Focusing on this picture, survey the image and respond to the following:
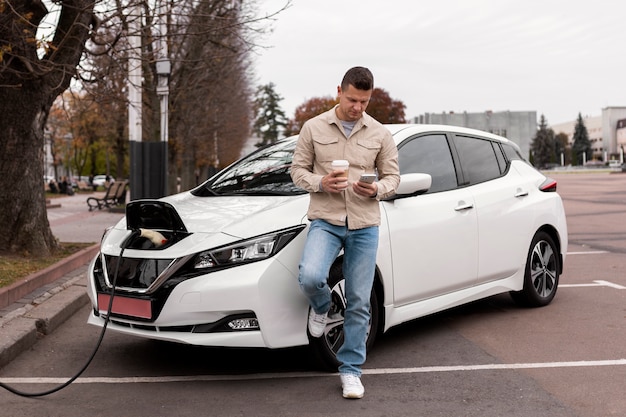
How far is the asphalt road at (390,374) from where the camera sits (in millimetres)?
4281

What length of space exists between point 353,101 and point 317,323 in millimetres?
1358

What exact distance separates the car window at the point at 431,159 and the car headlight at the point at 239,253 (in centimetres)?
145

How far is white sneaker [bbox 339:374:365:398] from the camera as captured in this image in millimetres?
4375

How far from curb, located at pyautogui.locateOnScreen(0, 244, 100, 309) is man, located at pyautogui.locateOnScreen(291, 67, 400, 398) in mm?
3574

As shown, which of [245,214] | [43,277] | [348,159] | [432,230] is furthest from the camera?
[43,277]

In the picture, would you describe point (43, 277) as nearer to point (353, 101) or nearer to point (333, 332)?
point (333, 332)

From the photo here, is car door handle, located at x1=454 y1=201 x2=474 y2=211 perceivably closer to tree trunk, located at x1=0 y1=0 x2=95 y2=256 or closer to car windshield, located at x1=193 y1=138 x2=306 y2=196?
car windshield, located at x1=193 y1=138 x2=306 y2=196

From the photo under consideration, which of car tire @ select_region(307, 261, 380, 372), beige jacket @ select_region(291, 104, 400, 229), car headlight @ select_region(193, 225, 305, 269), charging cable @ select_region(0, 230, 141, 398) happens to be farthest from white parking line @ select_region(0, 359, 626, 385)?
beige jacket @ select_region(291, 104, 400, 229)

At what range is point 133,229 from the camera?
5027mm

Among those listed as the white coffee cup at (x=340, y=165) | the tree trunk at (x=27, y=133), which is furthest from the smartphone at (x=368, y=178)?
the tree trunk at (x=27, y=133)

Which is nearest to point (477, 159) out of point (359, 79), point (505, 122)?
point (359, 79)

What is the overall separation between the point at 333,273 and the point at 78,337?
2.63 metres

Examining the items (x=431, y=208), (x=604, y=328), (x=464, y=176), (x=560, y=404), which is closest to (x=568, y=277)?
(x=604, y=328)

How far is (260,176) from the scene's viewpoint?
5.66 m
